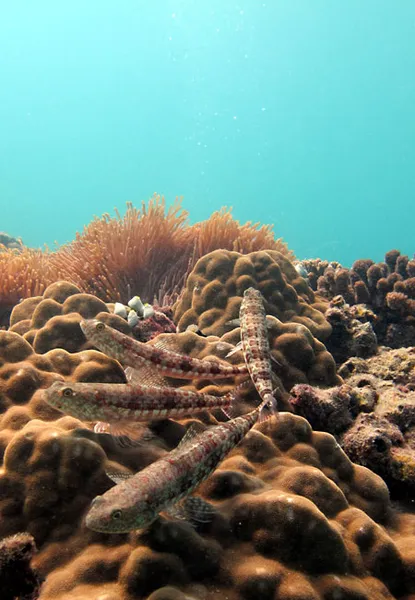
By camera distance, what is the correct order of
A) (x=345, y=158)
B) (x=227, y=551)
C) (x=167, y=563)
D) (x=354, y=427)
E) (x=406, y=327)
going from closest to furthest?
(x=167, y=563)
(x=227, y=551)
(x=354, y=427)
(x=406, y=327)
(x=345, y=158)

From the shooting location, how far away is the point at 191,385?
3.94 m

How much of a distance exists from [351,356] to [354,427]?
206 centimetres

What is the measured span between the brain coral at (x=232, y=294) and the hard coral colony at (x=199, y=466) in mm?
361

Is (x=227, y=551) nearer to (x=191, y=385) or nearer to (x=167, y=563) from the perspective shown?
(x=167, y=563)

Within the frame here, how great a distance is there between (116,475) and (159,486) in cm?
42

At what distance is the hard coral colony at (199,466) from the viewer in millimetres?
2254

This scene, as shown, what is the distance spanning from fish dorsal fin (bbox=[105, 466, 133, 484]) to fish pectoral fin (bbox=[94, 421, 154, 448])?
11.5 inches

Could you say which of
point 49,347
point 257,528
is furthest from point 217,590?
point 49,347

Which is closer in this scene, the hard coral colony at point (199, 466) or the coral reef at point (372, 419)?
the hard coral colony at point (199, 466)

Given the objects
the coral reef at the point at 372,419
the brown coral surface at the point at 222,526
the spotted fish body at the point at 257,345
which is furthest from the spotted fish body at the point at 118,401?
the coral reef at the point at 372,419

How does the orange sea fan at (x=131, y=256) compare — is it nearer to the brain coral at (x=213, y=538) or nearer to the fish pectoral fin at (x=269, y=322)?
the fish pectoral fin at (x=269, y=322)

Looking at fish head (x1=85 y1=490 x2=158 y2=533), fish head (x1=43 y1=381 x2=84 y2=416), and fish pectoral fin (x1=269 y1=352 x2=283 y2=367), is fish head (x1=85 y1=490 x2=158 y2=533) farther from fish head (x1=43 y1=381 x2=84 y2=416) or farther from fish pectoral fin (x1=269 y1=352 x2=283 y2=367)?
fish pectoral fin (x1=269 y1=352 x2=283 y2=367)

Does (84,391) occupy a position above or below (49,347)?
below

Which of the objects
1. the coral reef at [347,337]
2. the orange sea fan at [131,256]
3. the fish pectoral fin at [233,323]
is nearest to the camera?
the fish pectoral fin at [233,323]
